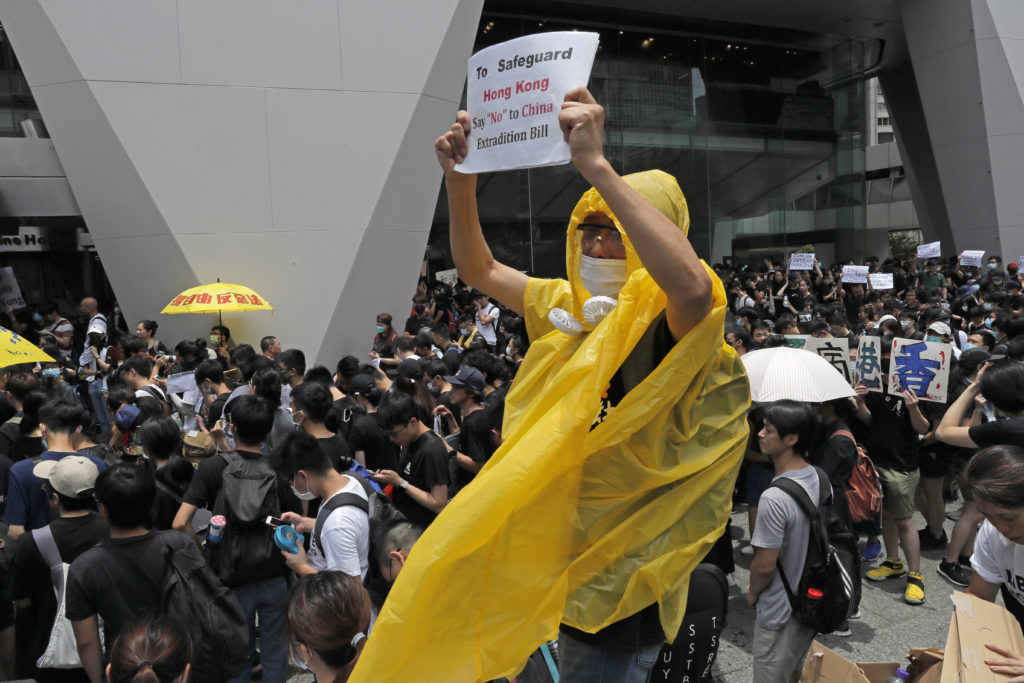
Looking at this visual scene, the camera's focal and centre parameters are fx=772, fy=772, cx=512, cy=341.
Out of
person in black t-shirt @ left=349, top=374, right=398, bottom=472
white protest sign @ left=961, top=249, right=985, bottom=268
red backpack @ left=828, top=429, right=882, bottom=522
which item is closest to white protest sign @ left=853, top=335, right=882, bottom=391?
red backpack @ left=828, top=429, right=882, bottom=522

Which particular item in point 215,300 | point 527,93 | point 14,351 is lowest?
point 14,351

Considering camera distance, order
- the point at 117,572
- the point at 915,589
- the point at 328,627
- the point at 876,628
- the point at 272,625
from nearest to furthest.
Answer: the point at 328,627, the point at 117,572, the point at 272,625, the point at 876,628, the point at 915,589

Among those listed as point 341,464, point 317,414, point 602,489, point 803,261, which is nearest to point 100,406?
point 317,414

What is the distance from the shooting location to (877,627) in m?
4.79

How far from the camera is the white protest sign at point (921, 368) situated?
5.07m

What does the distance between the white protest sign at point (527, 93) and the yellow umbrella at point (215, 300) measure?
7.74 metres

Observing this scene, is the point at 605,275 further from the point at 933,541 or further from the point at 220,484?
the point at 933,541

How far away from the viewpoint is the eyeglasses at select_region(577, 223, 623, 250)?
2107 millimetres

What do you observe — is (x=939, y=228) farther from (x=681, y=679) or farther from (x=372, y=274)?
(x=681, y=679)

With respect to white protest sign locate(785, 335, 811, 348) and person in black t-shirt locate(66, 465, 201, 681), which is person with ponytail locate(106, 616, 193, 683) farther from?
white protest sign locate(785, 335, 811, 348)

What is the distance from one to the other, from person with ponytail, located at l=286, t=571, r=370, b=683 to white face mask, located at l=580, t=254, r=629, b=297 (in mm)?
1147

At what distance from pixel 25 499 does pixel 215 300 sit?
17.9ft

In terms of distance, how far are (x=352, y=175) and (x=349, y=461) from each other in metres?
7.29

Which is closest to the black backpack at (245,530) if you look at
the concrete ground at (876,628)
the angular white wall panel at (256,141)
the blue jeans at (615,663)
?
the concrete ground at (876,628)
